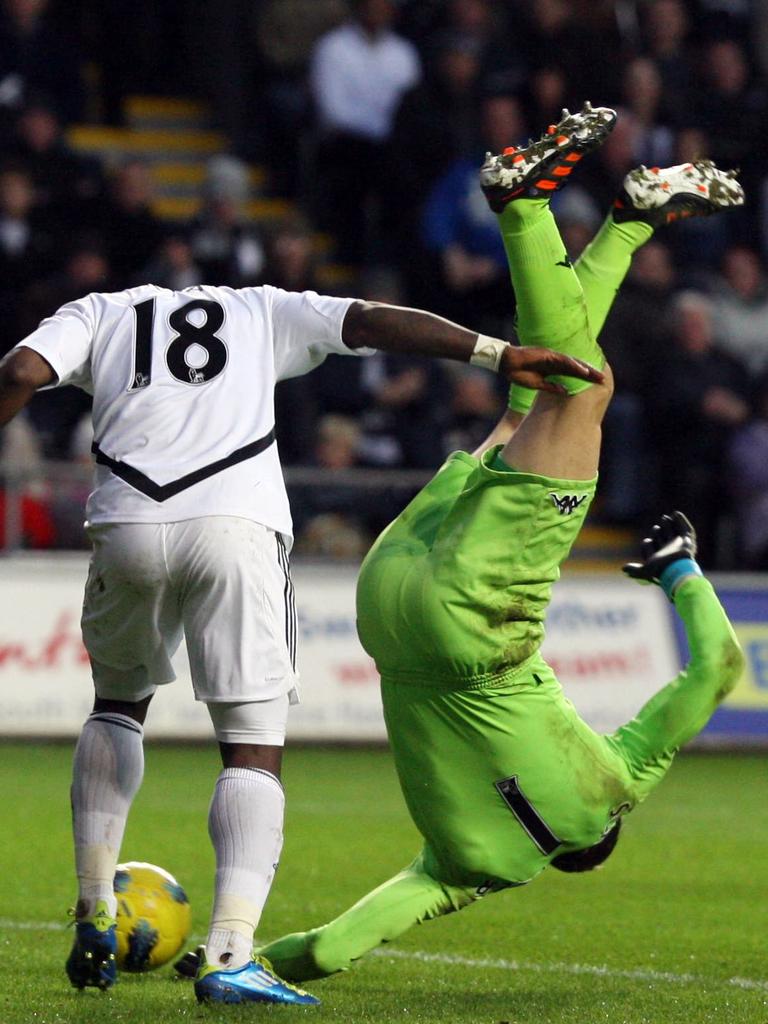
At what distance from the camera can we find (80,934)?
5.35 m

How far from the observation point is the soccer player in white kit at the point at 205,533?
5.11m

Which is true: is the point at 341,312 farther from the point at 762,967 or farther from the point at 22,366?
the point at 762,967

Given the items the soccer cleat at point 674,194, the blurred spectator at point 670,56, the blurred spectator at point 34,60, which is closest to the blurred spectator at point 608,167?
the blurred spectator at point 670,56

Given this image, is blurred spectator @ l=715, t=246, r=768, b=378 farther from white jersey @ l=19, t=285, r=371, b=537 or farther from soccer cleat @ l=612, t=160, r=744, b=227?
white jersey @ l=19, t=285, r=371, b=537

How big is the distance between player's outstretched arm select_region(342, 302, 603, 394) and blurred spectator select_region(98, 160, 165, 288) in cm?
925

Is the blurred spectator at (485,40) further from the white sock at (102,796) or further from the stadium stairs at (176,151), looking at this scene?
the white sock at (102,796)

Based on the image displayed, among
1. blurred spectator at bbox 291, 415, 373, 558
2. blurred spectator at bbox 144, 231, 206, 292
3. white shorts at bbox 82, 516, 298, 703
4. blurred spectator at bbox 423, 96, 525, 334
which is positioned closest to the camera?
white shorts at bbox 82, 516, 298, 703

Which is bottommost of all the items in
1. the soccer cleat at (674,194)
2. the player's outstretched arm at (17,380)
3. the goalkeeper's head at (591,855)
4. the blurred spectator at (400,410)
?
the blurred spectator at (400,410)

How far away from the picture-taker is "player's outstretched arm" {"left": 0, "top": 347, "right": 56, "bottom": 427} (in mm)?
5078

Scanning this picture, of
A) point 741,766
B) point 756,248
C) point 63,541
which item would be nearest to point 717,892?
point 741,766

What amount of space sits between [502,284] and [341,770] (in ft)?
15.1

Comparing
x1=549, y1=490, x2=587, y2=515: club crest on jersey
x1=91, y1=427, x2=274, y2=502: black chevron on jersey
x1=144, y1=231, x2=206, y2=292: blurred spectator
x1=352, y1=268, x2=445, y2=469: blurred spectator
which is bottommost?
x1=352, y1=268, x2=445, y2=469: blurred spectator

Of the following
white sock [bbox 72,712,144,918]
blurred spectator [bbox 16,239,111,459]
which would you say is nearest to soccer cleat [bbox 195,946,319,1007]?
white sock [bbox 72,712,144,918]

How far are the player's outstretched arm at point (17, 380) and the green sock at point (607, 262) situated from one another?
5.95 feet
